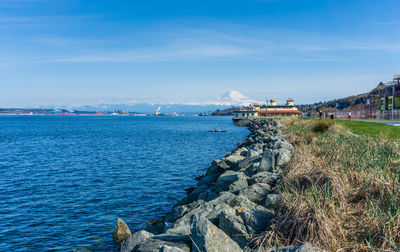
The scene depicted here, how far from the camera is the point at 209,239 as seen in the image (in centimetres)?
466

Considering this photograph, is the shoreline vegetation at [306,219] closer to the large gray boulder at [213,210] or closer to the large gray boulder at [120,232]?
the large gray boulder at [213,210]

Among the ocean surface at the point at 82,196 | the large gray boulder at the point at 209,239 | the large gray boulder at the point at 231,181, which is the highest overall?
the large gray boulder at the point at 209,239

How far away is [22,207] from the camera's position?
14125mm

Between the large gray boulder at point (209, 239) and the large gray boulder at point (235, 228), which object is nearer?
the large gray boulder at point (209, 239)

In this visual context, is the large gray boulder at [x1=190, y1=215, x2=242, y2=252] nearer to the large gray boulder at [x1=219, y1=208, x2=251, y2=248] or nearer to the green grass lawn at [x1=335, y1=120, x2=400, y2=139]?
the large gray boulder at [x1=219, y1=208, x2=251, y2=248]

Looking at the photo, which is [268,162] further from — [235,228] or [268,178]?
[235,228]

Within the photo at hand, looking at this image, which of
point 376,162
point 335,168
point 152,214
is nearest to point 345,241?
point 335,168

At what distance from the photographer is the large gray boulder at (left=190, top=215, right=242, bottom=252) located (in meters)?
4.63

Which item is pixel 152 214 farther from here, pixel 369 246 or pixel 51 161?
pixel 51 161

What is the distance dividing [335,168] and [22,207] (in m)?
13.3

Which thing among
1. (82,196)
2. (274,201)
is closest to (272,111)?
(82,196)

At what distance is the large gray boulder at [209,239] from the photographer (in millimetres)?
4633

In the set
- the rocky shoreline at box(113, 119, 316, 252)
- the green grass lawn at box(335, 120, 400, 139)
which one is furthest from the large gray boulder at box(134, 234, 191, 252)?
the green grass lawn at box(335, 120, 400, 139)

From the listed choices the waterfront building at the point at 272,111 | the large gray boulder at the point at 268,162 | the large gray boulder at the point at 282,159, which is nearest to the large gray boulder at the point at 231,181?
the large gray boulder at the point at 268,162
